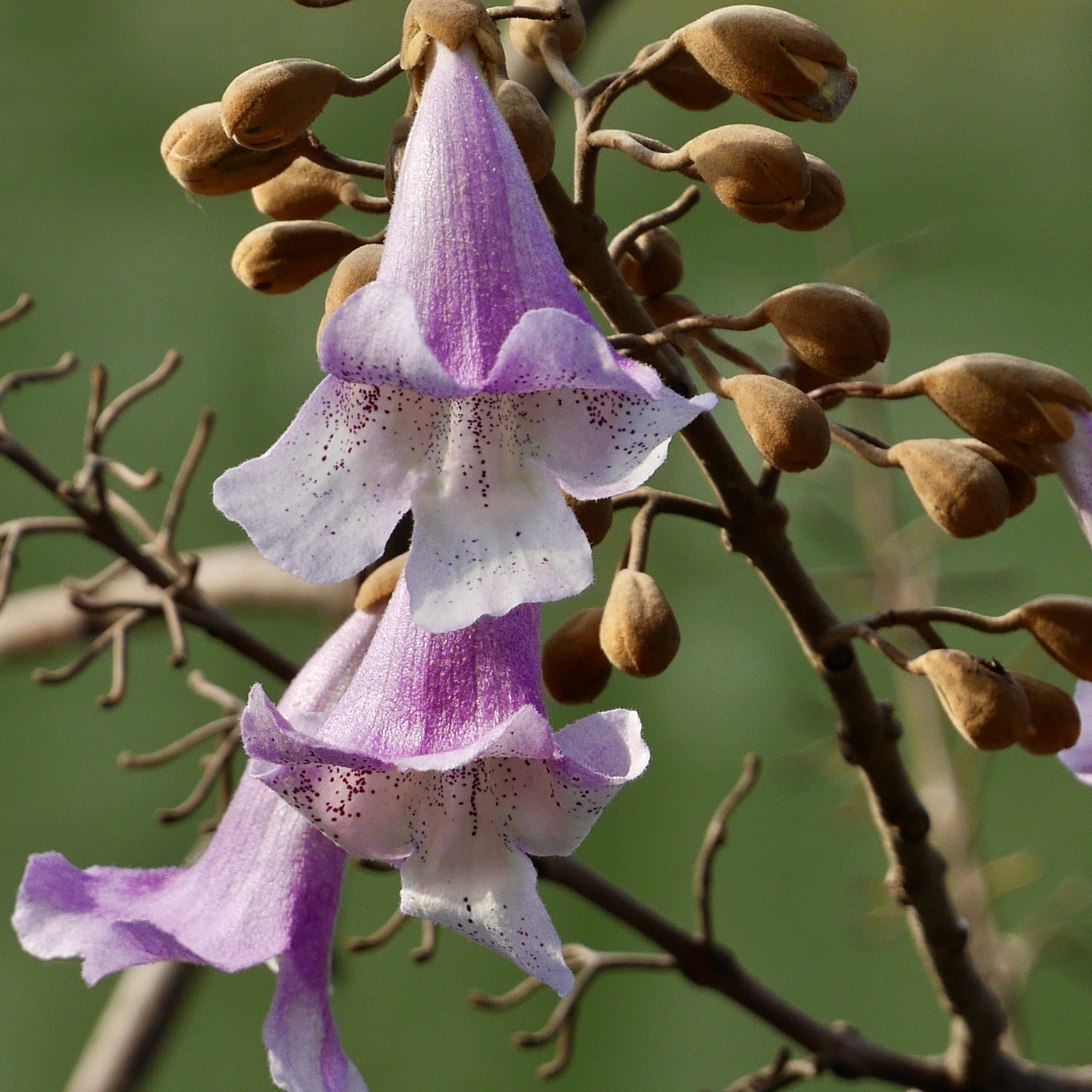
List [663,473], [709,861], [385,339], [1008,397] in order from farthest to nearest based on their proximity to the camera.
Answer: [663,473], [709,861], [1008,397], [385,339]

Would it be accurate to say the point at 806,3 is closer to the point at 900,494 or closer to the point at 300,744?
the point at 900,494

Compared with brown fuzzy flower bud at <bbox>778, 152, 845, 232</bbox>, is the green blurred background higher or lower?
lower

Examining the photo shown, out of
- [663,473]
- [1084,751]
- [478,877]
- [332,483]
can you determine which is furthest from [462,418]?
[663,473]

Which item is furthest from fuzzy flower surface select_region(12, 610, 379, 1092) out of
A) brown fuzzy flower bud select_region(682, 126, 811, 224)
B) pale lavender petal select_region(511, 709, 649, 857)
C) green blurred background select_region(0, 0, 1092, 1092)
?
green blurred background select_region(0, 0, 1092, 1092)

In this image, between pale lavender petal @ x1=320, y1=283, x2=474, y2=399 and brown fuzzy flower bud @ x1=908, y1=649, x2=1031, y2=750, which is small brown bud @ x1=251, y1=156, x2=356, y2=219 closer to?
pale lavender petal @ x1=320, y1=283, x2=474, y2=399

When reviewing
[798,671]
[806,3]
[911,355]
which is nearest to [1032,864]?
[798,671]

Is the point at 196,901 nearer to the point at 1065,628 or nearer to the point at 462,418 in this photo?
the point at 462,418

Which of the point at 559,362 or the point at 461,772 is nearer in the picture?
the point at 559,362
